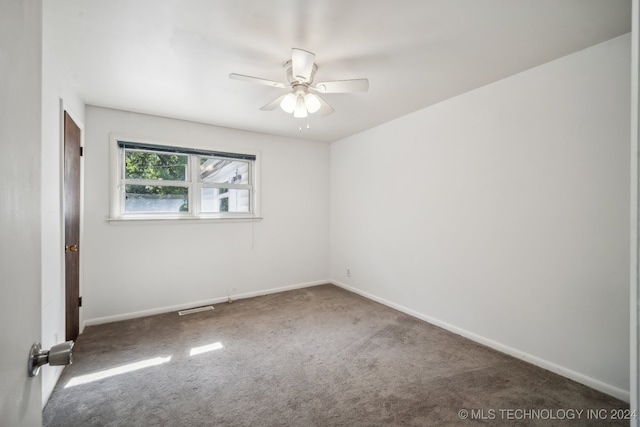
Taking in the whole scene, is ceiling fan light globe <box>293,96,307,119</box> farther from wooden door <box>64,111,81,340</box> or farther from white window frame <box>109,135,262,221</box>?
wooden door <box>64,111,81,340</box>

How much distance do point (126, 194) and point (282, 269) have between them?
2307 mm

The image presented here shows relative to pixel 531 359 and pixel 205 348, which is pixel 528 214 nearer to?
pixel 531 359

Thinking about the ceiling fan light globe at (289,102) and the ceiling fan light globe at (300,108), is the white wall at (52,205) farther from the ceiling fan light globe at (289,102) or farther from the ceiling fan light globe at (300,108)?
the ceiling fan light globe at (300,108)

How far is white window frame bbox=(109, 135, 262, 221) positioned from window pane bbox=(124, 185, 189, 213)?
0.15ft

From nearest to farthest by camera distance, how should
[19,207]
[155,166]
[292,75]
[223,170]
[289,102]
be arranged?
[19,207] < [292,75] < [289,102] < [155,166] < [223,170]

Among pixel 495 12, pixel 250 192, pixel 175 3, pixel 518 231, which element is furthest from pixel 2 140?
pixel 250 192

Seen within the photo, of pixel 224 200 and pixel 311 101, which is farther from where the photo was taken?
pixel 224 200

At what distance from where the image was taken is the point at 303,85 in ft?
7.50

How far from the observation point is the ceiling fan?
1.96 metres

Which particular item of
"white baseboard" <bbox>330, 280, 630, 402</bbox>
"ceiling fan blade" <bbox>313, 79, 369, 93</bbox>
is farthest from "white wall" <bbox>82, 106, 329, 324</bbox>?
"ceiling fan blade" <bbox>313, 79, 369, 93</bbox>

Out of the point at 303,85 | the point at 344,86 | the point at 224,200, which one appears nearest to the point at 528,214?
the point at 344,86

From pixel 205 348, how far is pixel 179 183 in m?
2.10

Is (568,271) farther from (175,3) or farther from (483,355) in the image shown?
(175,3)

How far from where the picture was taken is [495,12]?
67.9 inches
